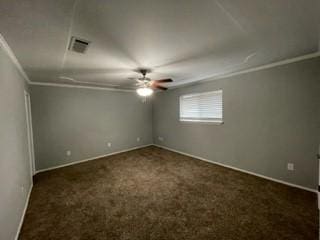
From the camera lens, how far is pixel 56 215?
207 cm

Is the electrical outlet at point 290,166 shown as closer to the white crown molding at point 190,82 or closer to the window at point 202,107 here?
the window at point 202,107

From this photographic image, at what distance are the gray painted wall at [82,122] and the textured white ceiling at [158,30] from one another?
1.46 meters

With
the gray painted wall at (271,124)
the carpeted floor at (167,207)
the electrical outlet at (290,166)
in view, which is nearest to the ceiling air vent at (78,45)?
the carpeted floor at (167,207)

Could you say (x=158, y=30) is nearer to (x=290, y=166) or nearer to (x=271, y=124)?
(x=271, y=124)

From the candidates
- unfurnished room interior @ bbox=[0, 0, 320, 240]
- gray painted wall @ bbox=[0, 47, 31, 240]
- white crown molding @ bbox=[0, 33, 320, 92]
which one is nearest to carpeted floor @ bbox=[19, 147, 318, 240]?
unfurnished room interior @ bbox=[0, 0, 320, 240]

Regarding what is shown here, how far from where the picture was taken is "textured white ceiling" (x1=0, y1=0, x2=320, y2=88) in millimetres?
1165

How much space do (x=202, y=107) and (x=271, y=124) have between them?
1.66 m

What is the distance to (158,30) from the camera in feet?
4.99

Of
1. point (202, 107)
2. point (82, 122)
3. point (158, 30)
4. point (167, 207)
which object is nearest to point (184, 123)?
point (202, 107)

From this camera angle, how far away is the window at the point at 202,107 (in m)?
3.76

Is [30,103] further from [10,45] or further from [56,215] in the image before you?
[56,215]

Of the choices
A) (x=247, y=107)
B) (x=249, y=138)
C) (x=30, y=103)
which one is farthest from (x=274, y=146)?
(x=30, y=103)

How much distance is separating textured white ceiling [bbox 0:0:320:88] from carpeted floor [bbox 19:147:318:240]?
7.39 ft

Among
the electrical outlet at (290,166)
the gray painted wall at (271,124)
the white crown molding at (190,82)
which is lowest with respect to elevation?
the electrical outlet at (290,166)
